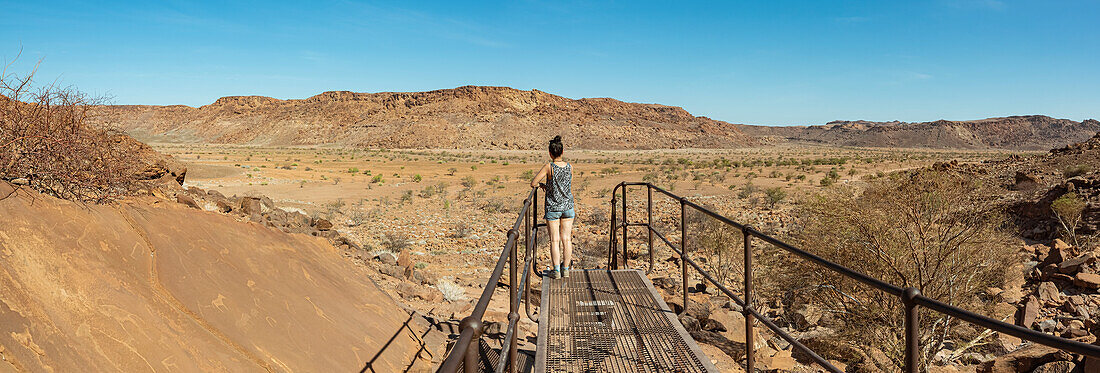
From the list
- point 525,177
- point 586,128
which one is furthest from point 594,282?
point 586,128

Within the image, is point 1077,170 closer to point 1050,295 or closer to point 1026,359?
point 1050,295

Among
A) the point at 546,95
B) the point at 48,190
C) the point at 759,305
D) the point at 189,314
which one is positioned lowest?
the point at 759,305

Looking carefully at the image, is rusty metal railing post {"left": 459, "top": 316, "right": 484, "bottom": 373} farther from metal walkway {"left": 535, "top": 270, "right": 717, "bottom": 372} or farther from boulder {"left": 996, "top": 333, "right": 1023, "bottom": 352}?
boulder {"left": 996, "top": 333, "right": 1023, "bottom": 352}

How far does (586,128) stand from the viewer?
105 m

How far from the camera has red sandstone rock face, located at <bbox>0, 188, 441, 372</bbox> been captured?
9.30ft

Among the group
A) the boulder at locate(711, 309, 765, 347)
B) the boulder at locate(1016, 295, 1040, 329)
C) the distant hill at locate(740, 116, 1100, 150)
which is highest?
the distant hill at locate(740, 116, 1100, 150)

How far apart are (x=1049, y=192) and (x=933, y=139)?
145m

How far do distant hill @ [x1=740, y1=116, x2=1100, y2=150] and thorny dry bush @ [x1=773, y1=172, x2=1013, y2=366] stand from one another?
5197 inches

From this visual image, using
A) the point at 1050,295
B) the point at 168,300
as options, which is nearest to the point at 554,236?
the point at 168,300

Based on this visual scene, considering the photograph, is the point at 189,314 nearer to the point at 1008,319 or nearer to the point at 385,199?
the point at 1008,319

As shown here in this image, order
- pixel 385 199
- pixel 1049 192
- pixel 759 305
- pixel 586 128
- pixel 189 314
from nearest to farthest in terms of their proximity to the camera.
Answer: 1. pixel 189 314
2. pixel 759 305
3. pixel 1049 192
4. pixel 385 199
5. pixel 586 128

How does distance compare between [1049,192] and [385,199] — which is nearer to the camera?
[1049,192]

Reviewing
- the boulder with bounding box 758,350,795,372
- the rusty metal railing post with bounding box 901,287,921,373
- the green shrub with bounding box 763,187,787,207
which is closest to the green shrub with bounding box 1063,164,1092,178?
the green shrub with bounding box 763,187,787,207

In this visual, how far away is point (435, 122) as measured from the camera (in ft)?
333
